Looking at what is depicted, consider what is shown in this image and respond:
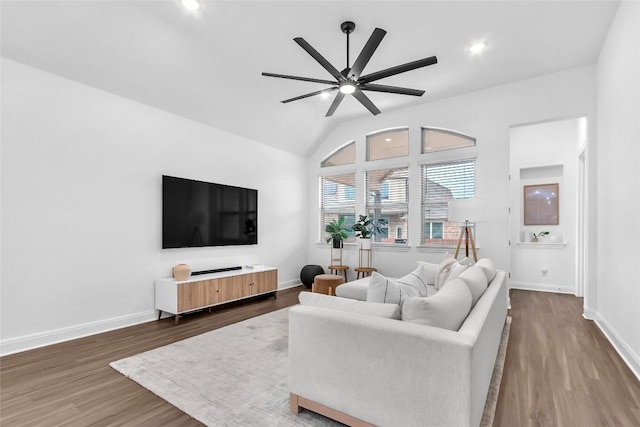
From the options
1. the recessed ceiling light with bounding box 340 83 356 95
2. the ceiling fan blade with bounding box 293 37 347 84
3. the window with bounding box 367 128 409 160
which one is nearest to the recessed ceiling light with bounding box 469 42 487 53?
the recessed ceiling light with bounding box 340 83 356 95

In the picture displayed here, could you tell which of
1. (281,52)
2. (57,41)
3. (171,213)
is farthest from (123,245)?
(281,52)

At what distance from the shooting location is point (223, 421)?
1.92 meters

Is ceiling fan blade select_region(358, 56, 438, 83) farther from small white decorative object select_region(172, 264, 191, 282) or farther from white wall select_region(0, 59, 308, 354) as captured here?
small white decorative object select_region(172, 264, 191, 282)

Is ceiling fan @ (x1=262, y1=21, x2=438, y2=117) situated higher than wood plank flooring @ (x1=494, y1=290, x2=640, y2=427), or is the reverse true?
ceiling fan @ (x1=262, y1=21, x2=438, y2=117)

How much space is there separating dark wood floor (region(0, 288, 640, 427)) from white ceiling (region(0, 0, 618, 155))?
2.86m

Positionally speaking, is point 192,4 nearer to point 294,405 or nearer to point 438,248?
point 294,405

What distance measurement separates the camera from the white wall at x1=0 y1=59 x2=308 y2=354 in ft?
9.98

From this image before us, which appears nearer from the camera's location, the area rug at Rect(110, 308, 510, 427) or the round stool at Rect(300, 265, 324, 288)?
the area rug at Rect(110, 308, 510, 427)

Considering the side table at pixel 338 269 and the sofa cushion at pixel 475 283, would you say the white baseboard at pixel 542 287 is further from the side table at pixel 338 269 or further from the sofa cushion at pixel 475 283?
the sofa cushion at pixel 475 283

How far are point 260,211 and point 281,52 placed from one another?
9.19 feet

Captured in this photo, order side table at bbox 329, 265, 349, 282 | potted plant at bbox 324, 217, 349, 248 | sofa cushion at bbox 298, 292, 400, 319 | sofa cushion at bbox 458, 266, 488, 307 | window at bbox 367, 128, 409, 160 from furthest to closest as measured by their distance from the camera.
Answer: potted plant at bbox 324, 217, 349, 248
side table at bbox 329, 265, 349, 282
window at bbox 367, 128, 409, 160
sofa cushion at bbox 458, 266, 488, 307
sofa cushion at bbox 298, 292, 400, 319

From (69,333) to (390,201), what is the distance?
499 centimetres

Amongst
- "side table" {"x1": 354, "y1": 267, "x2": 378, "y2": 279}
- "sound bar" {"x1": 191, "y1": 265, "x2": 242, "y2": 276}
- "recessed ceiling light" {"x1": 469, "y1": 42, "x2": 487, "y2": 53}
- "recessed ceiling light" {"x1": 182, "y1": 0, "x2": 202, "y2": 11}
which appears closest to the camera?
"recessed ceiling light" {"x1": 182, "y1": 0, "x2": 202, "y2": 11}

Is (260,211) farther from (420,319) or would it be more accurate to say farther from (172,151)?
(420,319)
